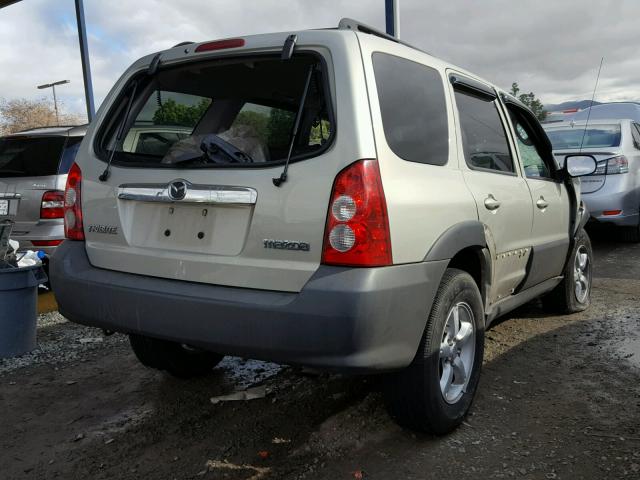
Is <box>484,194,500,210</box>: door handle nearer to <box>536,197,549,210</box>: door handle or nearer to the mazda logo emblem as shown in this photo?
<box>536,197,549,210</box>: door handle

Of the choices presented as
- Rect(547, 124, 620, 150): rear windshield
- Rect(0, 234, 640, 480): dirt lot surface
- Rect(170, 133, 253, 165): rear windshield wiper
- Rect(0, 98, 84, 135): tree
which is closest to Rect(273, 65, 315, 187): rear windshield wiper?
Rect(170, 133, 253, 165): rear windshield wiper

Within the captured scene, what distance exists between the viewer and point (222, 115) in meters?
3.45

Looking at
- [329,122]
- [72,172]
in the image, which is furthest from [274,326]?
[72,172]

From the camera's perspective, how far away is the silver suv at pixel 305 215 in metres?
2.29

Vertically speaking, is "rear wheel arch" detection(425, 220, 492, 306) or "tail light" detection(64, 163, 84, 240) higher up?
"tail light" detection(64, 163, 84, 240)

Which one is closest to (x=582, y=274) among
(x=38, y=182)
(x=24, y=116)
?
(x=38, y=182)

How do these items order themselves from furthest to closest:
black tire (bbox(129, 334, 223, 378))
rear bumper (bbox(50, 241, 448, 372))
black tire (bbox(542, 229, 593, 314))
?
1. black tire (bbox(542, 229, 593, 314))
2. black tire (bbox(129, 334, 223, 378))
3. rear bumper (bbox(50, 241, 448, 372))

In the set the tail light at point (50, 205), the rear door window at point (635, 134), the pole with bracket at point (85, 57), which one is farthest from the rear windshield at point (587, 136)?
the pole with bracket at point (85, 57)

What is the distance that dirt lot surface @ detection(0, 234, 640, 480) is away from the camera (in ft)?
8.65

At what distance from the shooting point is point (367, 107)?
7.79 ft

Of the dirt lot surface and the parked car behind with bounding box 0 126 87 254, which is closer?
the dirt lot surface

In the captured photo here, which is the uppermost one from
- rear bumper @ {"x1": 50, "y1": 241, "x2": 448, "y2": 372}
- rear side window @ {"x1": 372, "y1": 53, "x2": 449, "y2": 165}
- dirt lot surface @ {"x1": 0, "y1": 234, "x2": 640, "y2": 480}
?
rear side window @ {"x1": 372, "y1": 53, "x2": 449, "y2": 165}

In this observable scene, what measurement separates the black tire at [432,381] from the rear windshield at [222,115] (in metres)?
0.90

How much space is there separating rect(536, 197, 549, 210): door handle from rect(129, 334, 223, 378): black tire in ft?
7.62
